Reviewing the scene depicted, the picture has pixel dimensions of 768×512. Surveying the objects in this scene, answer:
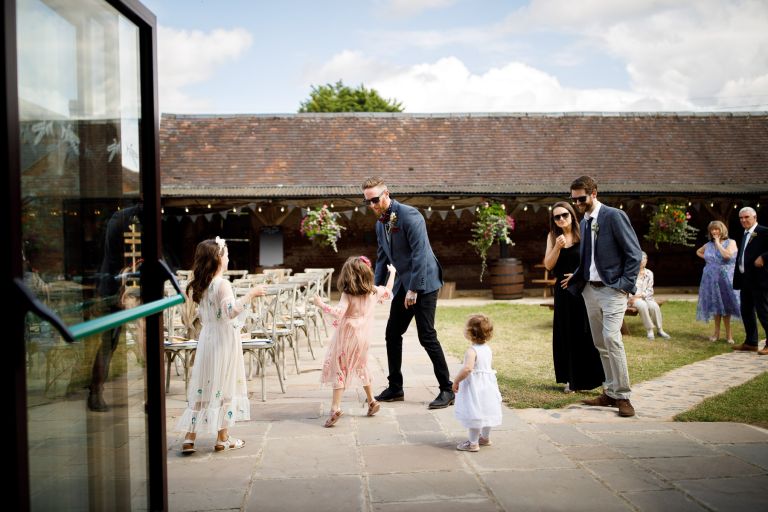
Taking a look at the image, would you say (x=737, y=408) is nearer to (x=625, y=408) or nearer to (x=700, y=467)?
(x=625, y=408)

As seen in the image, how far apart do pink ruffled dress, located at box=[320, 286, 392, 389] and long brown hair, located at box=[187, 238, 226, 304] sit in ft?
3.13

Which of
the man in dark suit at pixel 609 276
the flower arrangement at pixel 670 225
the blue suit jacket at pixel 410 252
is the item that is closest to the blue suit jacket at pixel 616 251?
the man in dark suit at pixel 609 276

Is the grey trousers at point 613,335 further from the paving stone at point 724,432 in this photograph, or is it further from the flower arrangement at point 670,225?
the flower arrangement at point 670,225

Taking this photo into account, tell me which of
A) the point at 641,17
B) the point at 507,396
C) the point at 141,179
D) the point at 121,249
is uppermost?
the point at 641,17

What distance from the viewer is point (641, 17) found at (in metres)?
13.0

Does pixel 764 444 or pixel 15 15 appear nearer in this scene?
pixel 15 15

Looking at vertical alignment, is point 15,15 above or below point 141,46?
below

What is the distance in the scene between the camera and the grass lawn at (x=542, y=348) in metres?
5.78

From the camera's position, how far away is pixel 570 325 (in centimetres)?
558

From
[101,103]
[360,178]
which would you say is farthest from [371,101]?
[101,103]

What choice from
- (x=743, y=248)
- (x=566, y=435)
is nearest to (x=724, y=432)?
(x=566, y=435)

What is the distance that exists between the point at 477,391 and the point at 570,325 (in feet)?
6.24

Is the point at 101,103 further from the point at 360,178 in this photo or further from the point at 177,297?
the point at 360,178

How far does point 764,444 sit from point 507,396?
199 centimetres
